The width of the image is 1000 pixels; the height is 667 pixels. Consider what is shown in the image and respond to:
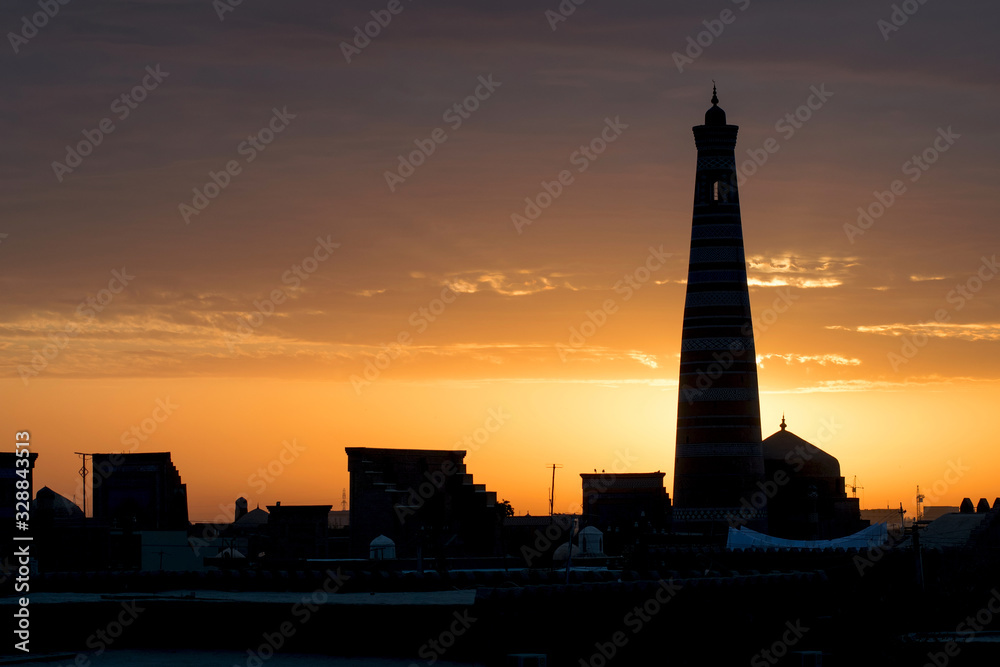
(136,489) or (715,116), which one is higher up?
(715,116)

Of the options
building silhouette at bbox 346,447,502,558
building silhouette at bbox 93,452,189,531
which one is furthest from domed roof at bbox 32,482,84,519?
building silhouette at bbox 346,447,502,558

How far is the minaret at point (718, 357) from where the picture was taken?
67000 mm

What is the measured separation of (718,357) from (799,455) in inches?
614

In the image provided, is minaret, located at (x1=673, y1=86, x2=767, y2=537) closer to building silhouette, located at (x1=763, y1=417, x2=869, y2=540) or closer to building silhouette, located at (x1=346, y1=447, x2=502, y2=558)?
building silhouette, located at (x1=763, y1=417, x2=869, y2=540)

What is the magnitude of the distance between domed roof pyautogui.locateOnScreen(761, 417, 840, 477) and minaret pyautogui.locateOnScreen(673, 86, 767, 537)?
1206 cm

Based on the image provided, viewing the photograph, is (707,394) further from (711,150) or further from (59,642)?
(59,642)

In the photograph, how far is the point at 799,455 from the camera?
7994cm

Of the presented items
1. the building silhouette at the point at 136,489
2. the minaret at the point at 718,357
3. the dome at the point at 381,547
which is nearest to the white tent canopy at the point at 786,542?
the minaret at the point at 718,357

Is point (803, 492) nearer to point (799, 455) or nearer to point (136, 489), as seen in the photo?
point (799, 455)

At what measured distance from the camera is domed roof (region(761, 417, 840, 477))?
79.8 metres

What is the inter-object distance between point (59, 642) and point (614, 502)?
65963mm

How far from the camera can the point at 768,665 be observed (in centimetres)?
3178

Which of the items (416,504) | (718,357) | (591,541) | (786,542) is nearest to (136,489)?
(416,504)

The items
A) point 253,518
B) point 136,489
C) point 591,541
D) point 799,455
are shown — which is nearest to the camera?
point 591,541
